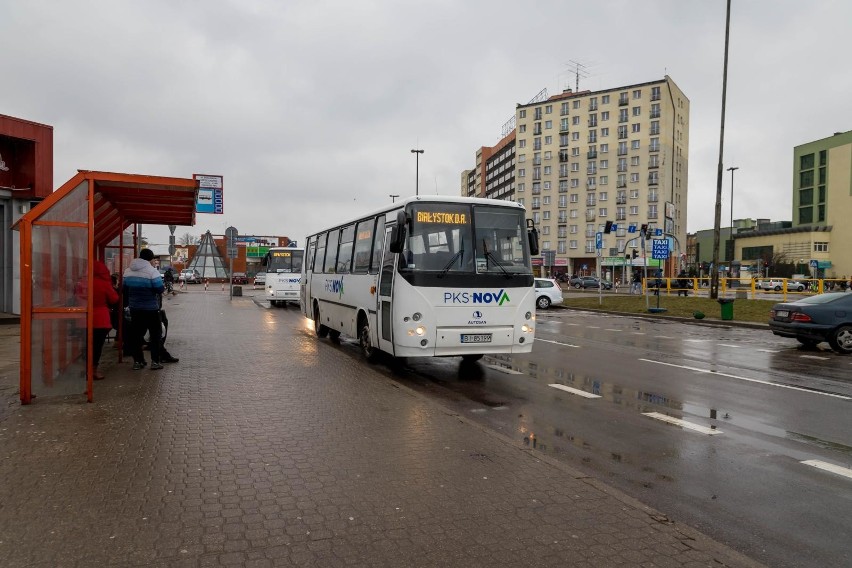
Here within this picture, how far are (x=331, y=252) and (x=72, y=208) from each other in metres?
7.34

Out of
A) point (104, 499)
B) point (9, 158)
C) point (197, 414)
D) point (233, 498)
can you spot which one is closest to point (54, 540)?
point (104, 499)

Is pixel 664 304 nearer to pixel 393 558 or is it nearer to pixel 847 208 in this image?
pixel 393 558

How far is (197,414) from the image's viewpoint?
269 inches

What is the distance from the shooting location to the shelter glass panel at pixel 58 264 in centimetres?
705

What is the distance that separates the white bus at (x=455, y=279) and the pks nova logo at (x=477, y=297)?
2 cm

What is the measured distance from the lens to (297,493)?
445 centimetres

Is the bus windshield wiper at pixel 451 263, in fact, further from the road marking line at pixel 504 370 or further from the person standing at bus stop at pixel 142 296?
the person standing at bus stop at pixel 142 296

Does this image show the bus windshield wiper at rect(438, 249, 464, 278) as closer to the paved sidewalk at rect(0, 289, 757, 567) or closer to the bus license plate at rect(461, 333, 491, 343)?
the bus license plate at rect(461, 333, 491, 343)

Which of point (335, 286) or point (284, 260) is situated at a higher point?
point (284, 260)

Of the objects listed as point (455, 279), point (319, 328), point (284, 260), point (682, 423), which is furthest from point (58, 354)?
point (284, 260)

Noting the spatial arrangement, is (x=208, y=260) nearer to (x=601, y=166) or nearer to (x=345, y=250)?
(x=601, y=166)

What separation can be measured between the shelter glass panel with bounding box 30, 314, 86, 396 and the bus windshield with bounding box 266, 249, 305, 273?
21934 millimetres

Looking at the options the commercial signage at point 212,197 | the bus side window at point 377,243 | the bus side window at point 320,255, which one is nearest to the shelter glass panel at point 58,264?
A: the bus side window at point 377,243

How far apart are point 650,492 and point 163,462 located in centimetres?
401
